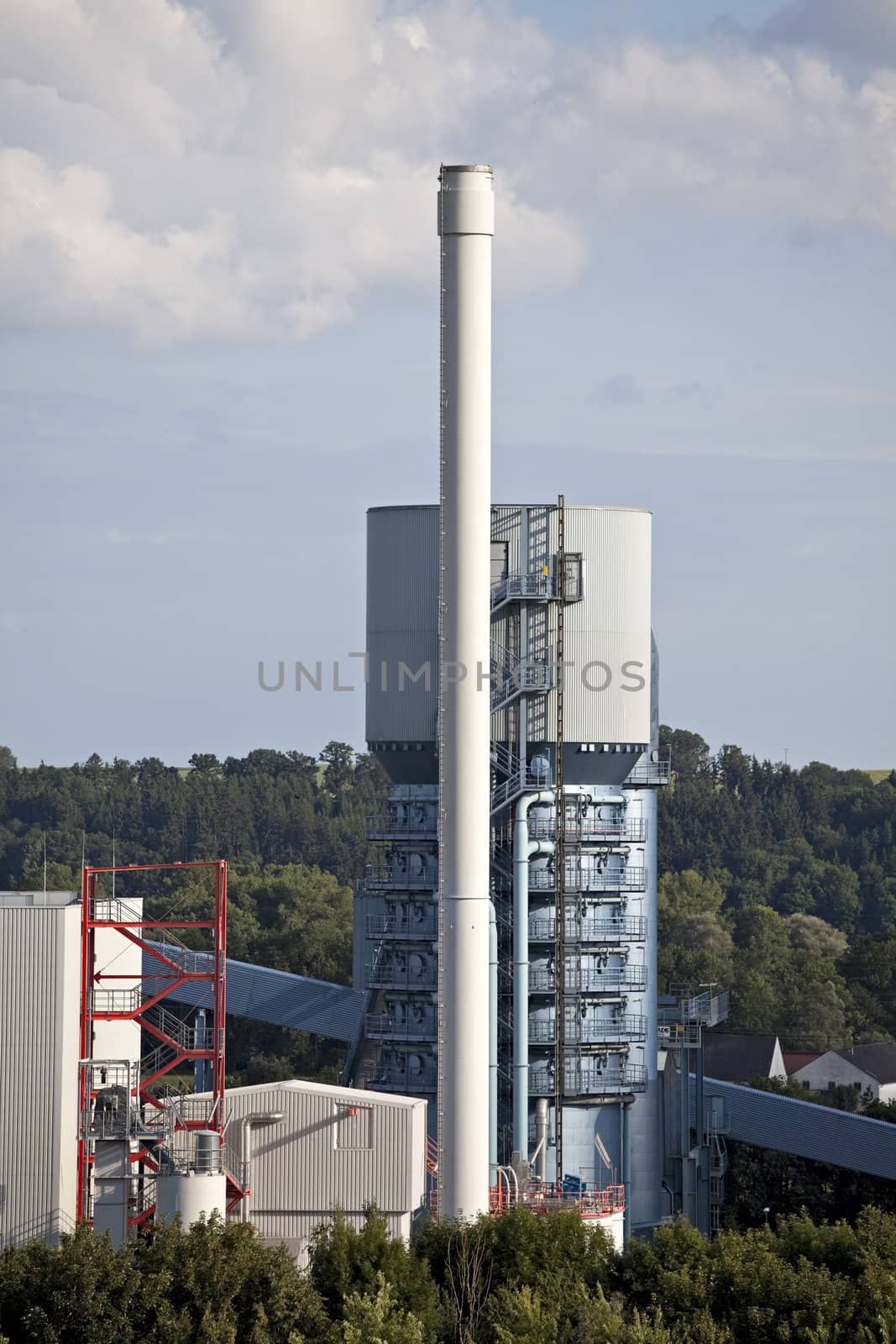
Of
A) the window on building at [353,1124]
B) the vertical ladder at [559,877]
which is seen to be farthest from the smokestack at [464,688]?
the vertical ladder at [559,877]

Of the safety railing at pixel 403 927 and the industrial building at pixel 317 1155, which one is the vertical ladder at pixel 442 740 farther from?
the safety railing at pixel 403 927

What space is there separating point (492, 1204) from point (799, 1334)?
524 inches

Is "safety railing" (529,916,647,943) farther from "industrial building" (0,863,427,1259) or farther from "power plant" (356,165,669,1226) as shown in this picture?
"industrial building" (0,863,427,1259)

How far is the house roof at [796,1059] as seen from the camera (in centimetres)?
10344

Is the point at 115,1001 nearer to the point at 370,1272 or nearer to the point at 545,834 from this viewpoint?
the point at 545,834

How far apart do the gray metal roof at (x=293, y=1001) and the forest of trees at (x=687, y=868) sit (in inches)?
1024

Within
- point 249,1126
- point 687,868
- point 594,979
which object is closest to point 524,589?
point 594,979

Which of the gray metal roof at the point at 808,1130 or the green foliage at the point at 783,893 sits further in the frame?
the green foliage at the point at 783,893

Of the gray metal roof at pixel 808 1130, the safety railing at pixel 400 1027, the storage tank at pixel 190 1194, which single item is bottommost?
the gray metal roof at pixel 808 1130

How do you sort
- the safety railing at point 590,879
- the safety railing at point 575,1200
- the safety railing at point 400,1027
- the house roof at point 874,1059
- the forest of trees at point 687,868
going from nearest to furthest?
1. the safety railing at point 575,1200
2. the safety railing at point 590,879
3. the safety railing at point 400,1027
4. the house roof at point 874,1059
5. the forest of trees at point 687,868

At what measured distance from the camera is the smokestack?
48531 millimetres

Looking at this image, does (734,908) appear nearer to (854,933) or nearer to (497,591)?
(854,933)

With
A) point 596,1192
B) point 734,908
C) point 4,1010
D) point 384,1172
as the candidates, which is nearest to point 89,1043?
point 4,1010

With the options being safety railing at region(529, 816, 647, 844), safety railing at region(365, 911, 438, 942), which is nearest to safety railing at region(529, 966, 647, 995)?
safety railing at region(365, 911, 438, 942)
